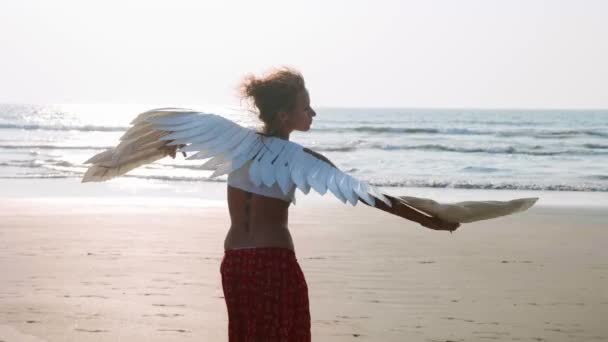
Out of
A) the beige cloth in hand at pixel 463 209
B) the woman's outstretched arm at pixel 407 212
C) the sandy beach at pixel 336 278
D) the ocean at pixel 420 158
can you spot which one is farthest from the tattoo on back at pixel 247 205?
the ocean at pixel 420 158

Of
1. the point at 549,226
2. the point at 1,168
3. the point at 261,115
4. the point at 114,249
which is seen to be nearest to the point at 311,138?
the point at 1,168

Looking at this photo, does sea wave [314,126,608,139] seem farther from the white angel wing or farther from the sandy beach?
the white angel wing

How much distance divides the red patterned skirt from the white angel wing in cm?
27

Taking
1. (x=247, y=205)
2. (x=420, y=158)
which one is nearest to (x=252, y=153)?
(x=247, y=205)

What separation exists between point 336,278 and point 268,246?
15.6ft

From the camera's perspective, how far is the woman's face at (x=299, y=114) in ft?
9.79

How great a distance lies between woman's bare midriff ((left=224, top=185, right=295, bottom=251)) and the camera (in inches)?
117

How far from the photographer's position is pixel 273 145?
283 centimetres

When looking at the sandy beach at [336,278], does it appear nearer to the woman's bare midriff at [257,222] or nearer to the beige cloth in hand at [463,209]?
the woman's bare midriff at [257,222]

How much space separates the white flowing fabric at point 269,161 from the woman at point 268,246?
10 centimetres

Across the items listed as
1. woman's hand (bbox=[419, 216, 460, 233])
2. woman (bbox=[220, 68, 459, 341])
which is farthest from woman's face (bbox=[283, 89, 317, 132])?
woman's hand (bbox=[419, 216, 460, 233])

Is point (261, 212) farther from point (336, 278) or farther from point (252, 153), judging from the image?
point (336, 278)

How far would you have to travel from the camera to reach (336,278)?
766cm

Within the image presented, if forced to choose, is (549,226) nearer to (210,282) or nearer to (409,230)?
(409,230)
